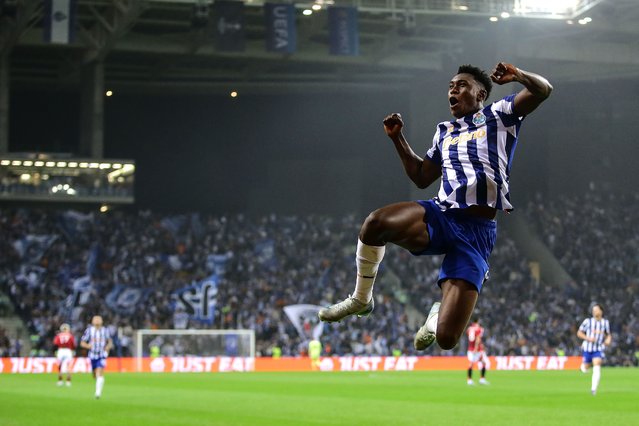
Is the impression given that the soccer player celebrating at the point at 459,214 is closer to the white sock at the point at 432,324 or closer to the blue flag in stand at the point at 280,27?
the white sock at the point at 432,324

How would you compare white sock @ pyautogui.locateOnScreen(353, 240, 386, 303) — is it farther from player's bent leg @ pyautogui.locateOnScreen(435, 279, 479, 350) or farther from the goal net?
the goal net

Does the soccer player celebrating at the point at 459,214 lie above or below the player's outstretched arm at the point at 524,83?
below

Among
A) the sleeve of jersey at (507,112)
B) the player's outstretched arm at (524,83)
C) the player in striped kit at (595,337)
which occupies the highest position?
the player's outstretched arm at (524,83)

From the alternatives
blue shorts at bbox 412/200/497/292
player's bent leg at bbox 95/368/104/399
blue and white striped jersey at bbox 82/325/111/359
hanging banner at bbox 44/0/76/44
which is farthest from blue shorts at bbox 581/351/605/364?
hanging banner at bbox 44/0/76/44

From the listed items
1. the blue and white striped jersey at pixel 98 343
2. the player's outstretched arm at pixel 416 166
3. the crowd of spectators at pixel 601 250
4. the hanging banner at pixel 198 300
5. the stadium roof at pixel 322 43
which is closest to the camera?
the player's outstretched arm at pixel 416 166

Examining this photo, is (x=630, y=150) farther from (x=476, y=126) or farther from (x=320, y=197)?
(x=476, y=126)

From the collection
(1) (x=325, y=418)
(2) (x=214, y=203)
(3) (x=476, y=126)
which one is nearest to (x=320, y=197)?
(2) (x=214, y=203)

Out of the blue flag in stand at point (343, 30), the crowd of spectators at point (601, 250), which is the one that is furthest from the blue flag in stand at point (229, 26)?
the crowd of spectators at point (601, 250)

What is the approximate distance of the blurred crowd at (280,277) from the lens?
1800 inches

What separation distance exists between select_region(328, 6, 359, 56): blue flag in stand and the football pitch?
13.9 m

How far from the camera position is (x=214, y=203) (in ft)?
192

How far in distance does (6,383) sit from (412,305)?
21511mm

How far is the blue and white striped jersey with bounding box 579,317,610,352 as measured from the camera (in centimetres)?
2461

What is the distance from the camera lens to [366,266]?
8.82 metres
